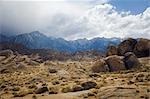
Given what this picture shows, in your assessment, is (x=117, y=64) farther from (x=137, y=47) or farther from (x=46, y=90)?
(x=46, y=90)

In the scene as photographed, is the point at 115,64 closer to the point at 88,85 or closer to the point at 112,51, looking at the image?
the point at 112,51

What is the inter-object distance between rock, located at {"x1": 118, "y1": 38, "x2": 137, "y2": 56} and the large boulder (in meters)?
1.83

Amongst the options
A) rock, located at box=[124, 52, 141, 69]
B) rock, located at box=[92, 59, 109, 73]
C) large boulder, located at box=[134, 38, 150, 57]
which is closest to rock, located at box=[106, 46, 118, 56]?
large boulder, located at box=[134, 38, 150, 57]

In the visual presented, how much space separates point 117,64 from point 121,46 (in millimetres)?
14366

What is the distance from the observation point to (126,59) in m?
69.4

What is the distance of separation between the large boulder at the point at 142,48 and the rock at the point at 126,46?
6.00 feet

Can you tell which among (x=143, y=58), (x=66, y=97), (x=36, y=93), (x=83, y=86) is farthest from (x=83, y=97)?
(x=143, y=58)

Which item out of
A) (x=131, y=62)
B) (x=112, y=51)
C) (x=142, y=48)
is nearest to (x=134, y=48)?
(x=142, y=48)

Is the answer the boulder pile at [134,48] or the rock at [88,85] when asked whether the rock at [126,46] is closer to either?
the boulder pile at [134,48]

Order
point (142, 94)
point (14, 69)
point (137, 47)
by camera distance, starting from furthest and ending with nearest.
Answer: point (14, 69), point (137, 47), point (142, 94)

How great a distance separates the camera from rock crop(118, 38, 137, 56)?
80375 millimetres

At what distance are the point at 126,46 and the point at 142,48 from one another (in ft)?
14.7

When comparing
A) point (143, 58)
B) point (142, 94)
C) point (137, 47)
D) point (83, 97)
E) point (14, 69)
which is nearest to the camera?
point (142, 94)

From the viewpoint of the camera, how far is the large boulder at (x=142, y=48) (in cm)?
7786
